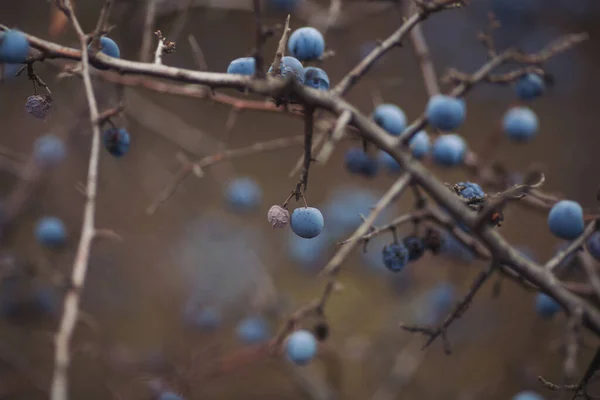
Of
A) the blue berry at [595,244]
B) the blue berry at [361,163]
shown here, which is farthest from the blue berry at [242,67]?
the blue berry at [595,244]

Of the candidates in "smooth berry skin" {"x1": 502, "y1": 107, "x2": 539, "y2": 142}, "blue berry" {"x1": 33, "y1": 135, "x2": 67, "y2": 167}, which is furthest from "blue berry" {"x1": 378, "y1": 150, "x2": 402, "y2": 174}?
"blue berry" {"x1": 33, "y1": 135, "x2": 67, "y2": 167}

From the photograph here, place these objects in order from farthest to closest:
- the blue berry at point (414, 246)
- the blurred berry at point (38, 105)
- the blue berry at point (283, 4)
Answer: the blue berry at point (283, 4)
the blue berry at point (414, 246)
the blurred berry at point (38, 105)

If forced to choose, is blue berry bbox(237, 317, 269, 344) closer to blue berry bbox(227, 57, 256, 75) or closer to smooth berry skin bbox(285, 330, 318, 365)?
smooth berry skin bbox(285, 330, 318, 365)

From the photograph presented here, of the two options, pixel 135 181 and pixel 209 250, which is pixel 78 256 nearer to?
pixel 209 250

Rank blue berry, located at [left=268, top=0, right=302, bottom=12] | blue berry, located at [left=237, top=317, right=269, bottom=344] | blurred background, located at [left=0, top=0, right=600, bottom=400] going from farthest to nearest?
blurred background, located at [left=0, top=0, right=600, bottom=400]
blue berry, located at [left=237, top=317, right=269, bottom=344]
blue berry, located at [left=268, top=0, right=302, bottom=12]

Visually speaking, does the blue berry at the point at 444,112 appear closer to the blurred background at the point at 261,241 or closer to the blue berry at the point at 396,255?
the blue berry at the point at 396,255

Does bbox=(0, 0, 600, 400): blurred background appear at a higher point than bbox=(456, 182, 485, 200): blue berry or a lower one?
higher

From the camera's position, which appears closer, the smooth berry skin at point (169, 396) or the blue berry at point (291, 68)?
the blue berry at point (291, 68)
